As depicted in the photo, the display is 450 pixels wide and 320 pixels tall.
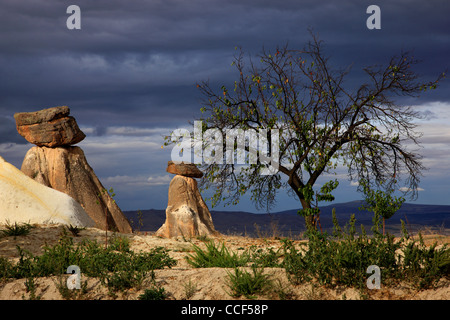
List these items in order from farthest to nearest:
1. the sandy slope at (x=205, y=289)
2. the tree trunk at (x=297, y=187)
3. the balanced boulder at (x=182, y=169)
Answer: the balanced boulder at (x=182, y=169), the tree trunk at (x=297, y=187), the sandy slope at (x=205, y=289)

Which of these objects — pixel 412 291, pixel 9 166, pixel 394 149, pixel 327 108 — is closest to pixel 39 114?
pixel 9 166

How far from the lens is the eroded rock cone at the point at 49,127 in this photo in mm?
19359

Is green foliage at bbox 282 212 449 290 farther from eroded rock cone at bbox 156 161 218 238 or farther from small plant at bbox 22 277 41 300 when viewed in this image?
eroded rock cone at bbox 156 161 218 238

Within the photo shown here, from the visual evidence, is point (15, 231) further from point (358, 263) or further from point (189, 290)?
point (358, 263)

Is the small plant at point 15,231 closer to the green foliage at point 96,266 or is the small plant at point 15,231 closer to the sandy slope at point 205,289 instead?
the green foliage at point 96,266

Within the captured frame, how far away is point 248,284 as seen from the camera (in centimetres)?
622

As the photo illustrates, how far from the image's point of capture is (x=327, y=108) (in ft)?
51.9

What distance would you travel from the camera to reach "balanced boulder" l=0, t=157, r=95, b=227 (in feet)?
45.9

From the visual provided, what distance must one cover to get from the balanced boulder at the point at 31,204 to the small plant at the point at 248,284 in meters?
9.28

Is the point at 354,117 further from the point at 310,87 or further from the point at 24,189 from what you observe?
the point at 24,189

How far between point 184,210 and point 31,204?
7.59 metres

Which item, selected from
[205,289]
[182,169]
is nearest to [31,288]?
[205,289]

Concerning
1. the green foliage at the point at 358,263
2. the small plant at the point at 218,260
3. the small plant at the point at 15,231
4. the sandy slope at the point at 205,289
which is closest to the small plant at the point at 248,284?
the sandy slope at the point at 205,289

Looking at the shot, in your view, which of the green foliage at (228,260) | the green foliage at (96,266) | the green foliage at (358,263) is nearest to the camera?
the green foliage at (358,263)
